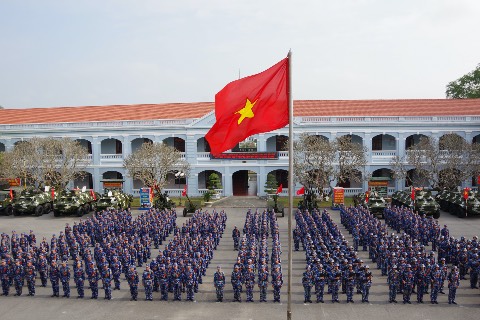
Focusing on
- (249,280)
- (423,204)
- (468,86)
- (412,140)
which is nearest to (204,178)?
(412,140)

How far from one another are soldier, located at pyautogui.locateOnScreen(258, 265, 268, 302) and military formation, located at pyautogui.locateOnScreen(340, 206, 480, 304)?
128 inches

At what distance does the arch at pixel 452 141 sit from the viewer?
29062mm

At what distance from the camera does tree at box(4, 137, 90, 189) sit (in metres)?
30.2

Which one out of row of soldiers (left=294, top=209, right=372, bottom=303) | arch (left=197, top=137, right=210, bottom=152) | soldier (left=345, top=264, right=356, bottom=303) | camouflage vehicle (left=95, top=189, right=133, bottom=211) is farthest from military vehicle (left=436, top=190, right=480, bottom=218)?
camouflage vehicle (left=95, top=189, right=133, bottom=211)

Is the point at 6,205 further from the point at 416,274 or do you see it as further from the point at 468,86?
the point at 468,86

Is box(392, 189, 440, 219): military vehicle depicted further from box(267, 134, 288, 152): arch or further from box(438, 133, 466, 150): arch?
box(267, 134, 288, 152): arch

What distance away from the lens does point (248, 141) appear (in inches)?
1366

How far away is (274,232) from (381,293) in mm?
5490

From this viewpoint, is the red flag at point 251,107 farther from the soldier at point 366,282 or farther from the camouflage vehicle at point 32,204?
the camouflage vehicle at point 32,204

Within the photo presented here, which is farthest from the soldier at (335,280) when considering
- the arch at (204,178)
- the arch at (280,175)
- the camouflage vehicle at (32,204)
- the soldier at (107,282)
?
the arch at (204,178)

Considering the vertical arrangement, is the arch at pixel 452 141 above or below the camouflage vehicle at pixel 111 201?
above

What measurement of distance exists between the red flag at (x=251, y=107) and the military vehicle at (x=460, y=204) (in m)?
19.3

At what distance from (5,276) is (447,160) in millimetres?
26455

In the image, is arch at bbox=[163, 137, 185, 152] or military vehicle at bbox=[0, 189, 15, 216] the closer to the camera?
military vehicle at bbox=[0, 189, 15, 216]
